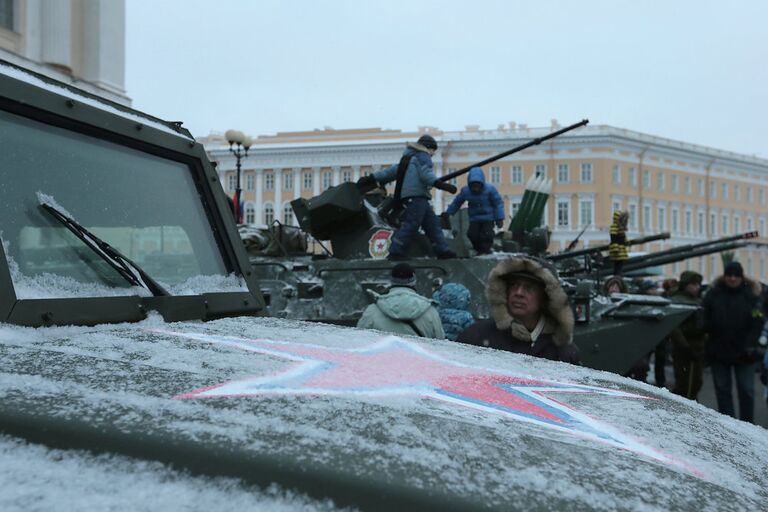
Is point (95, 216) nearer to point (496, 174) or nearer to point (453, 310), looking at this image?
point (453, 310)

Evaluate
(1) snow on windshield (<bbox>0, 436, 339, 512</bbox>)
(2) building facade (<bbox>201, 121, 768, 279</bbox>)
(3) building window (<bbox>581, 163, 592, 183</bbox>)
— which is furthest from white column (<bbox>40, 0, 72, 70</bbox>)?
(3) building window (<bbox>581, 163, 592, 183</bbox>)

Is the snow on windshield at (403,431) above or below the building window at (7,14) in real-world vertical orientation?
below

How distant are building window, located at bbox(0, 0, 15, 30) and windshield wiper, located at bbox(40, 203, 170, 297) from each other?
1514 cm

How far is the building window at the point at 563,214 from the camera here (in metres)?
57.6

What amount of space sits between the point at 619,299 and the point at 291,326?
4813mm

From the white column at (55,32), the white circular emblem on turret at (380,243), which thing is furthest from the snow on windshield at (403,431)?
the white column at (55,32)

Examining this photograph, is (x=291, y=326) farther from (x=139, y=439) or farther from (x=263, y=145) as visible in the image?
(x=263, y=145)

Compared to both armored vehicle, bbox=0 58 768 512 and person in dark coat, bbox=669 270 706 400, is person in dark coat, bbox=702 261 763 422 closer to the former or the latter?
person in dark coat, bbox=669 270 706 400

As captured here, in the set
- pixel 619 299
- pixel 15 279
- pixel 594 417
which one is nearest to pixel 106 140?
pixel 15 279

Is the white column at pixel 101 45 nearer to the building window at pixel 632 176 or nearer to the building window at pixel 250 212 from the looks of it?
the building window at pixel 250 212

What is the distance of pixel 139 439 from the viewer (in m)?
1.05

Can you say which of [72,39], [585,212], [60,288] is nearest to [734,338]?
[60,288]

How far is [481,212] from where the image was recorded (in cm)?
777

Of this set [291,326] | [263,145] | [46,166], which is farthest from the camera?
[263,145]
